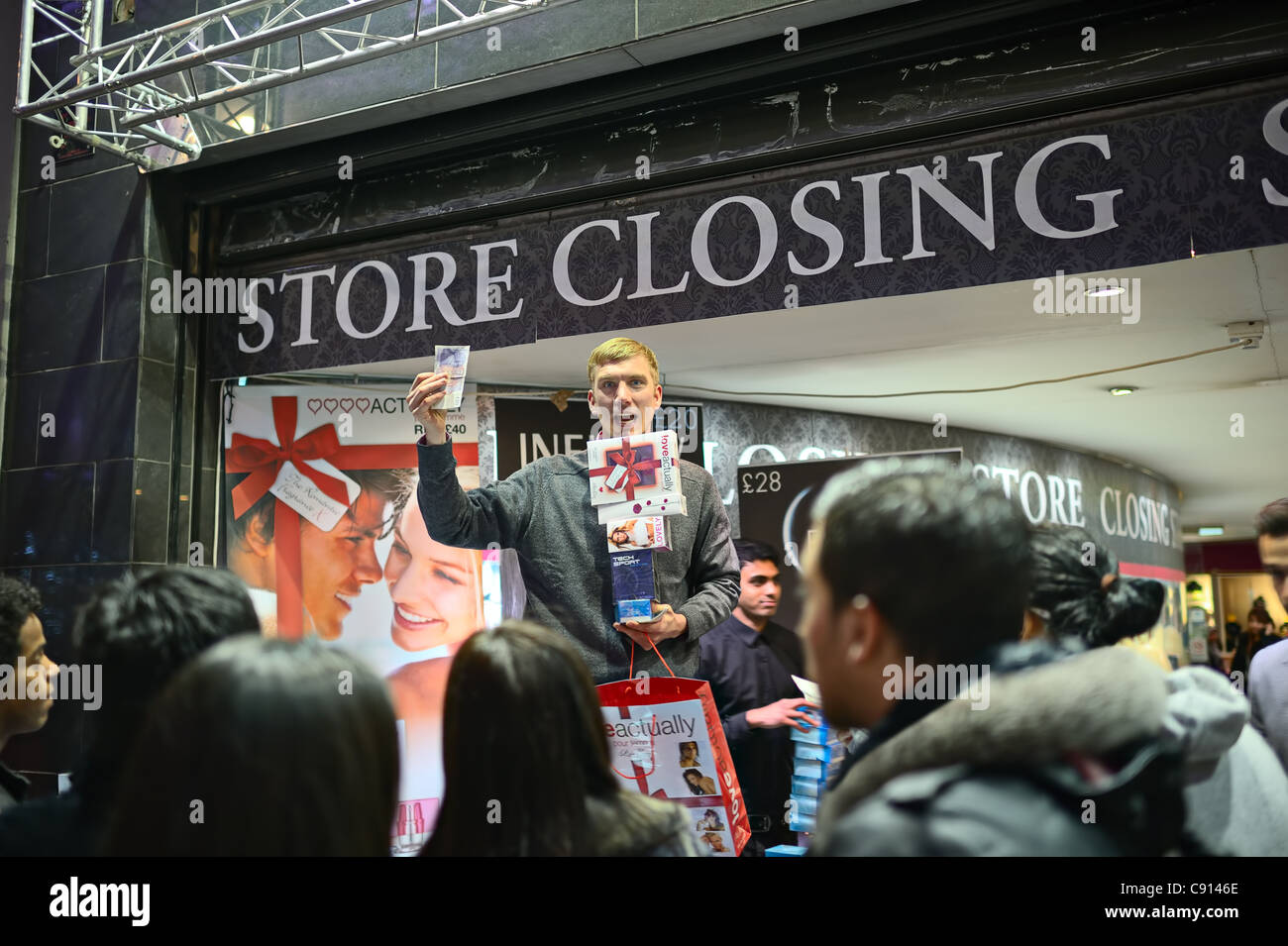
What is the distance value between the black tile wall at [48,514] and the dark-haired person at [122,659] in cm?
317

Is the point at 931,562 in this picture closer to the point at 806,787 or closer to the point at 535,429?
the point at 806,787

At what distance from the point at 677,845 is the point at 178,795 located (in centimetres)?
62

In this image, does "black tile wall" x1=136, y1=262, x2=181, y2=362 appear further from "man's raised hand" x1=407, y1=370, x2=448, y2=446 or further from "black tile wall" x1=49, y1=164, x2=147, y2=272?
"man's raised hand" x1=407, y1=370, x2=448, y2=446

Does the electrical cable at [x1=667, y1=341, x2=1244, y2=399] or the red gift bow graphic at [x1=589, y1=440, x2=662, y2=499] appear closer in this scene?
the red gift bow graphic at [x1=589, y1=440, x2=662, y2=499]

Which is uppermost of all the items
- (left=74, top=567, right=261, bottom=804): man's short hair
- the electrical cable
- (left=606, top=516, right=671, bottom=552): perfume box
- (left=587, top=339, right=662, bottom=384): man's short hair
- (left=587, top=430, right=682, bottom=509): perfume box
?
the electrical cable

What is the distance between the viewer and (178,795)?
119 centimetres

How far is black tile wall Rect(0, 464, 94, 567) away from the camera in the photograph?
4.31 meters

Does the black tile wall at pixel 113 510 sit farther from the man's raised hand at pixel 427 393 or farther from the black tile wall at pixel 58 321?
the man's raised hand at pixel 427 393

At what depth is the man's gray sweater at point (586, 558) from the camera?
255 centimetres

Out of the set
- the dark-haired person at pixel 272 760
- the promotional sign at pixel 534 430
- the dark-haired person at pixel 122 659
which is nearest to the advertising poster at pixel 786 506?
the promotional sign at pixel 534 430

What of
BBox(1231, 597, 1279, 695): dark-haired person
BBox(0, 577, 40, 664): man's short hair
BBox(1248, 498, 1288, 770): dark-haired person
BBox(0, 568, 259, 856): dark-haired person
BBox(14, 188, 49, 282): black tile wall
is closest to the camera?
BBox(0, 568, 259, 856): dark-haired person

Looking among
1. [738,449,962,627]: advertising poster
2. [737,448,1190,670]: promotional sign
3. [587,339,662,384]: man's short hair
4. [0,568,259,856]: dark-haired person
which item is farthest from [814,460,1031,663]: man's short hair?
[738,449,962,627]: advertising poster

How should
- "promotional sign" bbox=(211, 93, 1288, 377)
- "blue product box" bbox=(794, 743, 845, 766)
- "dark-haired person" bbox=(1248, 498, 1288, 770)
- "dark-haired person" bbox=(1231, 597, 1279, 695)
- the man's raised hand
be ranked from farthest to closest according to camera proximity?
"dark-haired person" bbox=(1231, 597, 1279, 695)
"blue product box" bbox=(794, 743, 845, 766)
"promotional sign" bbox=(211, 93, 1288, 377)
"dark-haired person" bbox=(1248, 498, 1288, 770)
the man's raised hand

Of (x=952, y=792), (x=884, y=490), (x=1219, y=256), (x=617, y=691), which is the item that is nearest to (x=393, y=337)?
(x=617, y=691)
